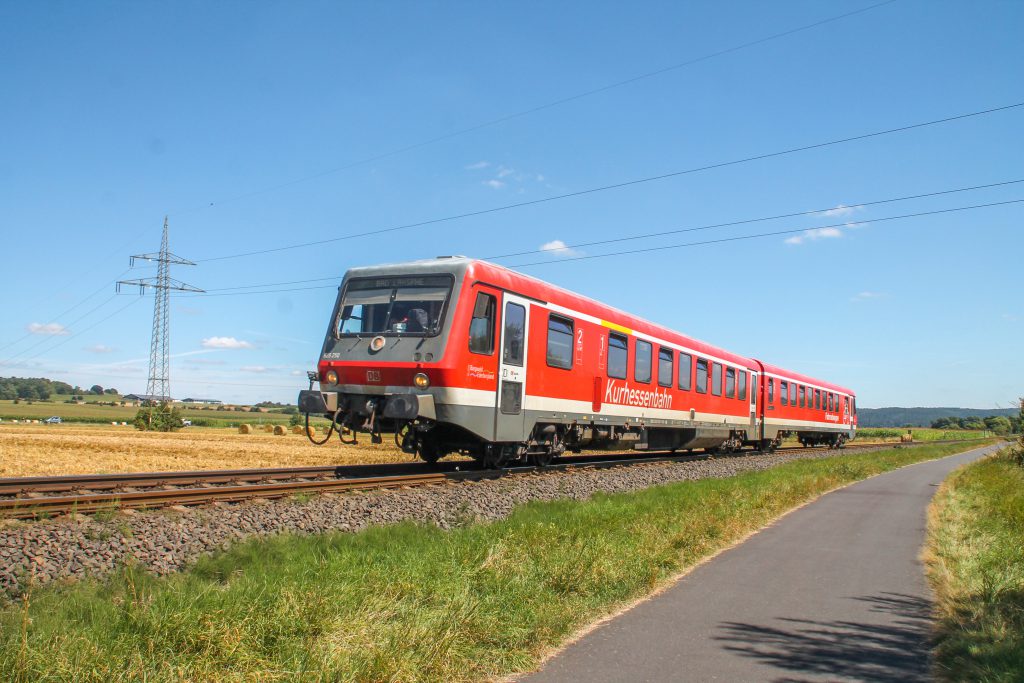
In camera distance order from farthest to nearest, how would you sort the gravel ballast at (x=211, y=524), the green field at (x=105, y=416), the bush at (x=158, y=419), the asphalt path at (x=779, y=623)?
the green field at (x=105, y=416), the bush at (x=158, y=419), the gravel ballast at (x=211, y=524), the asphalt path at (x=779, y=623)

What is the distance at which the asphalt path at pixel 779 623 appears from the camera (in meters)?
4.94

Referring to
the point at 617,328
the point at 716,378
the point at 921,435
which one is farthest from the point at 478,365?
the point at 921,435

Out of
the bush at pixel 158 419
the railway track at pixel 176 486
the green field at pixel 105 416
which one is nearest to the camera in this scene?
the railway track at pixel 176 486

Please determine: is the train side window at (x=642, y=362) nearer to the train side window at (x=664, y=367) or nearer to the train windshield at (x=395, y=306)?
the train side window at (x=664, y=367)

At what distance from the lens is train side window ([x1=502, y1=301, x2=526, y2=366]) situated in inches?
537

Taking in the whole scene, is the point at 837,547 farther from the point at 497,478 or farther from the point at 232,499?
the point at 232,499

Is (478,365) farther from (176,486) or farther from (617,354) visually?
(617,354)

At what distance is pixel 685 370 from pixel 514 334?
958cm

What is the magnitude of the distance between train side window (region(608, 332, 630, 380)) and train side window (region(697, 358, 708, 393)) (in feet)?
18.5

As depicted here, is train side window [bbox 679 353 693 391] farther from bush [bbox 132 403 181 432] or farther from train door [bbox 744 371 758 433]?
bush [bbox 132 403 181 432]

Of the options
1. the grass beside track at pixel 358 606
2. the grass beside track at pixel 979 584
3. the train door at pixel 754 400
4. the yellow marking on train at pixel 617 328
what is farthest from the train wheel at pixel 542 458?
the train door at pixel 754 400

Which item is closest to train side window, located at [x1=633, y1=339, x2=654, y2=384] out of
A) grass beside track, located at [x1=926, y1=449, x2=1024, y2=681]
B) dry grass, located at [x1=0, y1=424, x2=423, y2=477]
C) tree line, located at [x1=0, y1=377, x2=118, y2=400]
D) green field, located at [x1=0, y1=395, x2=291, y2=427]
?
grass beside track, located at [x1=926, y1=449, x2=1024, y2=681]

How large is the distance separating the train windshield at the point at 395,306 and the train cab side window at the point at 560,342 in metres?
2.91

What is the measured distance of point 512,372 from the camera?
13.8 meters
